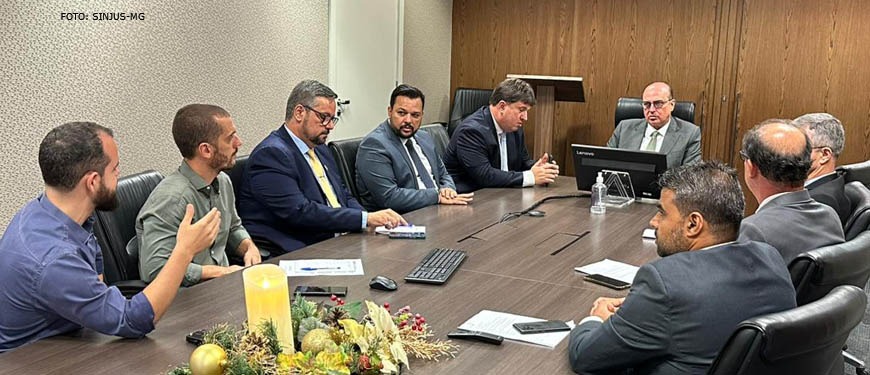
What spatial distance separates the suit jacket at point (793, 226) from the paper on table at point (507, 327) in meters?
0.79

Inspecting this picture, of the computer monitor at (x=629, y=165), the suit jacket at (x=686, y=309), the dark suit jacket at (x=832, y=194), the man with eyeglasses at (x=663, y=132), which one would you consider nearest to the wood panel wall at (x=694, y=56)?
the man with eyeglasses at (x=663, y=132)

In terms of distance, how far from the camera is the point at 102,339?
197 cm

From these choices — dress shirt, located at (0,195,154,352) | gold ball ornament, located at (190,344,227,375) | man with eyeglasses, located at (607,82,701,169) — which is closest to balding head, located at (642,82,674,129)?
man with eyeglasses, located at (607,82,701,169)

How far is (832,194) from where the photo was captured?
3.48m

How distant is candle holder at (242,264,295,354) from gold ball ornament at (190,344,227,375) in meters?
0.13

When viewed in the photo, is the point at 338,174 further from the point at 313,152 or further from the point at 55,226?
the point at 55,226

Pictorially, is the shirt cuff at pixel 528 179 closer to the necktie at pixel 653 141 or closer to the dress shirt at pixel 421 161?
the dress shirt at pixel 421 161

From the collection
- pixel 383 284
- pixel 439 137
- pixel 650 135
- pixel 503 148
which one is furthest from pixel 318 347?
pixel 650 135

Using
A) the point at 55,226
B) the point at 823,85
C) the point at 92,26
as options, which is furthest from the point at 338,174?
the point at 823,85

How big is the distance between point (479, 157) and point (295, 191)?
1.56 meters

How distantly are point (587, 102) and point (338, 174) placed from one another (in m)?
3.71

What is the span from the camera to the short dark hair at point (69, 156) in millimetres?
2029

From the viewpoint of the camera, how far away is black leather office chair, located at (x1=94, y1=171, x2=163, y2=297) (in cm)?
276

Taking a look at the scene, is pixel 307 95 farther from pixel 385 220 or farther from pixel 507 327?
pixel 507 327
